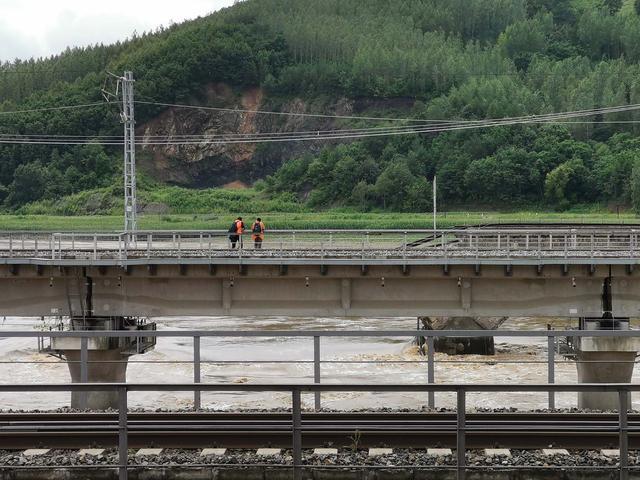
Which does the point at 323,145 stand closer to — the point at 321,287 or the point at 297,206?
the point at 297,206

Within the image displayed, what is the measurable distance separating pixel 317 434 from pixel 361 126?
155521mm

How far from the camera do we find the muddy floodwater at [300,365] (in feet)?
82.4

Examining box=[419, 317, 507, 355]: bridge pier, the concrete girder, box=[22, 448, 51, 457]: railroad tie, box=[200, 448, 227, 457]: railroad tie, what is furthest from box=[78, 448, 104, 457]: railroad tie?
box=[419, 317, 507, 355]: bridge pier

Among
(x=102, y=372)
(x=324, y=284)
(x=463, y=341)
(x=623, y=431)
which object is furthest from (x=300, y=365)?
(x=623, y=431)

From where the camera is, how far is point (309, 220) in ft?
374

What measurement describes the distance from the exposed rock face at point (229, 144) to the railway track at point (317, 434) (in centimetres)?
15618

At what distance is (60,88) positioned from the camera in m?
192

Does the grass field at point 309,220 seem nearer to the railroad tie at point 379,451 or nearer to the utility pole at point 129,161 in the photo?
the utility pole at point 129,161

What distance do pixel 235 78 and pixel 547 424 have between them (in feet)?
600

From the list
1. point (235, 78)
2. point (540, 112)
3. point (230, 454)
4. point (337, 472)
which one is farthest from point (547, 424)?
point (235, 78)

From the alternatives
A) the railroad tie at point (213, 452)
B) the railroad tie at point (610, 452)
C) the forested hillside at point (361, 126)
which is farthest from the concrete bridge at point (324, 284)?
the forested hillside at point (361, 126)

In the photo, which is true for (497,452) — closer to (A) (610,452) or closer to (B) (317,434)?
(A) (610,452)

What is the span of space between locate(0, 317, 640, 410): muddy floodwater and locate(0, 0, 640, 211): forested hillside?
6885 cm

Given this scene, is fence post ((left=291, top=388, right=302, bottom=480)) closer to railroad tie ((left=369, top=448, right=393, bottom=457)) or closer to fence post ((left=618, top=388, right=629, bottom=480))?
railroad tie ((left=369, top=448, right=393, bottom=457))
